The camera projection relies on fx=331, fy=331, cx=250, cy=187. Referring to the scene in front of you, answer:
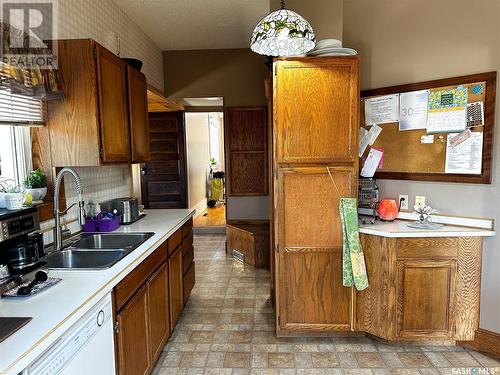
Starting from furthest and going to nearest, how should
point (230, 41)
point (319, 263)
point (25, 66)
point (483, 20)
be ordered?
point (230, 41)
point (319, 263)
point (483, 20)
point (25, 66)

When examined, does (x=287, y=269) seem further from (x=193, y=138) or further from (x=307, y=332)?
(x=193, y=138)

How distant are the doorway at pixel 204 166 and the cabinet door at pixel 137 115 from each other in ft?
8.15

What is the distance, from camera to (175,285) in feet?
8.60

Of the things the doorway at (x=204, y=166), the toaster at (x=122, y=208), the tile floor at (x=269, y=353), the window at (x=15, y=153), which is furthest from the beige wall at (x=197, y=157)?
the window at (x=15, y=153)

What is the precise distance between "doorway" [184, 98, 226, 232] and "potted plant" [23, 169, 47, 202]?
3.53 m

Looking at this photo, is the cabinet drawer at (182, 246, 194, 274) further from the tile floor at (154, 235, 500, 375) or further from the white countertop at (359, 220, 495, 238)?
the white countertop at (359, 220, 495, 238)

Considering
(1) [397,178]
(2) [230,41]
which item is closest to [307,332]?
(1) [397,178]

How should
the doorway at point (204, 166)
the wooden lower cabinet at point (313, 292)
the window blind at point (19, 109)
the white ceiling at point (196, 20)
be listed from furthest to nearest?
the doorway at point (204, 166), the white ceiling at point (196, 20), the wooden lower cabinet at point (313, 292), the window blind at point (19, 109)

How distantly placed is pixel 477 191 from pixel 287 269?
1.44 meters

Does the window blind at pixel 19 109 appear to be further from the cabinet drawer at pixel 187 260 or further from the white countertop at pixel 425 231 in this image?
the white countertop at pixel 425 231

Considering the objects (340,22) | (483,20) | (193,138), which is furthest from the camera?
(193,138)

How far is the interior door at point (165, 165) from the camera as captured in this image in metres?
5.81

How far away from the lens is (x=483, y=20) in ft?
7.32

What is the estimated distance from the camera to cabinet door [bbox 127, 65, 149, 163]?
2.59 meters
